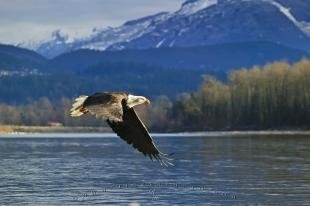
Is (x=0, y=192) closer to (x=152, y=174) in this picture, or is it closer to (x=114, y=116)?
(x=152, y=174)

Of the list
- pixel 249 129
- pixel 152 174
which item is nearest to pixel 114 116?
pixel 152 174

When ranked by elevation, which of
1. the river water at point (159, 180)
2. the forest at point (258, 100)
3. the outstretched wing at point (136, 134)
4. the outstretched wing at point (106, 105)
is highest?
the forest at point (258, 100)

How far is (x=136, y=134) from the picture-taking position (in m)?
17.4

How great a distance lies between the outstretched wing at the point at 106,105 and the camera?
13.7 meters

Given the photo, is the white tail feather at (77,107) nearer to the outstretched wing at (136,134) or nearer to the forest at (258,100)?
the outstretched wing at (136,134)

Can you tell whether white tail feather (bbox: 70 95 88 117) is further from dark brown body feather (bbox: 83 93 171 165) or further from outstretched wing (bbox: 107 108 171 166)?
outstretched wing (bbox: 107 108 171 166)

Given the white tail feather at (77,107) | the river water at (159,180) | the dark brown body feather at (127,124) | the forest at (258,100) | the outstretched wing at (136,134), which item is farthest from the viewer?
the forest at (258,100)

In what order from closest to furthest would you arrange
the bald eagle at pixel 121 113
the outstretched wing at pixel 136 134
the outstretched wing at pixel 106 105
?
the outstretched wing at pixel 106 105, the bald eagle at pixel 121 113, the outstretched wing at pixel 136 134

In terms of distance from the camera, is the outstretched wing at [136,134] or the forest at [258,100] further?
the forest at [258,100]

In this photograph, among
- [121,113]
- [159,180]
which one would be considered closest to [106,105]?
[121,113]

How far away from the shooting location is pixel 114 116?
1366cm

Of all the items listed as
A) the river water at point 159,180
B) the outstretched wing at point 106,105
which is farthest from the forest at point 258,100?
the outstretched wing at point 106,105

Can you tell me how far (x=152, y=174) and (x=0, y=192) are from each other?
1491cm

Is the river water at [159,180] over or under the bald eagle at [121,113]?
under
